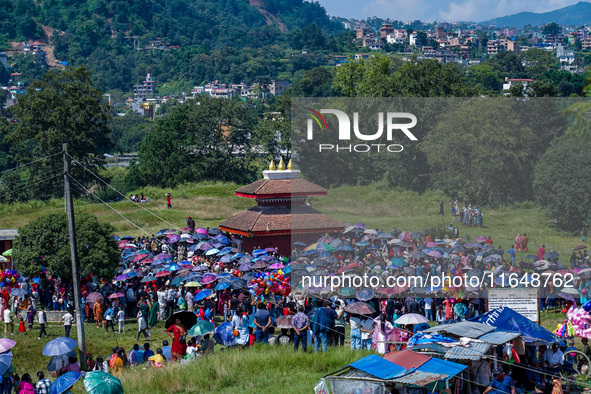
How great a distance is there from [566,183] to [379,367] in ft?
55.0

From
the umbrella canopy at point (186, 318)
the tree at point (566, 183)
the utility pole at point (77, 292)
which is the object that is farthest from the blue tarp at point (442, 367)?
the tree at point (566, 183)

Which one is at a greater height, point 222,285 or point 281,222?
point 281,222

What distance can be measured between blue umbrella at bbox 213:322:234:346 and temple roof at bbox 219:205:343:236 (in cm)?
1460

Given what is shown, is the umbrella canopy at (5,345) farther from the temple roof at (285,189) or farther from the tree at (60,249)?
the temple roof at (285,189)

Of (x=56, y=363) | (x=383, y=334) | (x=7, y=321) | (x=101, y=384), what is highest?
(x=101, y=384)

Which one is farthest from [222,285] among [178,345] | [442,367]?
[442,367]

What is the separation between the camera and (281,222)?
32.9 metres

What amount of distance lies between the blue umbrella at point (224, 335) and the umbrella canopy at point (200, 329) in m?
0.43

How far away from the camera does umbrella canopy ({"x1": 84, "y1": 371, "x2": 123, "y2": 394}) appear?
40.6 feet

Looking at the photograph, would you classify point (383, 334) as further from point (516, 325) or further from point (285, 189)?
point (285, 189)

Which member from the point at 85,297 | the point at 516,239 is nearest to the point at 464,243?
the point at 516,239

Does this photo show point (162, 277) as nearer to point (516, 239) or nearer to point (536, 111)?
point (516, 239)

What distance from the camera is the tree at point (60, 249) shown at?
84.9ft

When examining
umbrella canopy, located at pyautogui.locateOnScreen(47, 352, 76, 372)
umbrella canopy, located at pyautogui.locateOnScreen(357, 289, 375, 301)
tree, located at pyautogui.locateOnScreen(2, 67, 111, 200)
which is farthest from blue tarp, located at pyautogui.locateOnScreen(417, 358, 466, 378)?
tree, located at pyautogui.locateOnScreen(2, 67, 111, 200)
